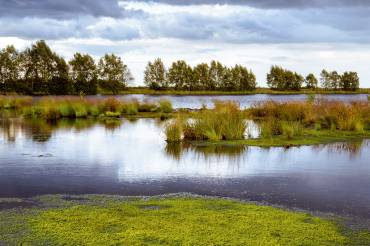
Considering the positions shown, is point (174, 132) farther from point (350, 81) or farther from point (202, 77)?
point (350, 81)

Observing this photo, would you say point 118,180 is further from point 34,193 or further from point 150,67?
point 150,67

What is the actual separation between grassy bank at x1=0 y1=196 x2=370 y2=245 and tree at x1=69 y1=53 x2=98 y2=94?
81.4 meters

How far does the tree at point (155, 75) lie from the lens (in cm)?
11281

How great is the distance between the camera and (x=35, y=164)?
1419 cm

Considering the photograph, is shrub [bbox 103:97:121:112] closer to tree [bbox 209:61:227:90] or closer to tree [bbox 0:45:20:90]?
tree [bbox 0:45:20:90]

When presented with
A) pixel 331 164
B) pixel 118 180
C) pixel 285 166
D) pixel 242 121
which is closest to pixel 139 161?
pixel 118 180

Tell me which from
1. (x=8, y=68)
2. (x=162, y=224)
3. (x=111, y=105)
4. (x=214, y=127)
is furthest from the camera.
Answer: (x=8, y=68)

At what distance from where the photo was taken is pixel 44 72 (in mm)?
86000

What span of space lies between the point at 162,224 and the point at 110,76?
9770cm

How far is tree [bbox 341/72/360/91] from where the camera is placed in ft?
412

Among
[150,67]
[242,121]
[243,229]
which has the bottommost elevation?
[243,229]

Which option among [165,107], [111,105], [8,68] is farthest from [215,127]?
[8,68]

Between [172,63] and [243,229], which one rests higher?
[172,63]

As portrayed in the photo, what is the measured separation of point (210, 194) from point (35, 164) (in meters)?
6.07
